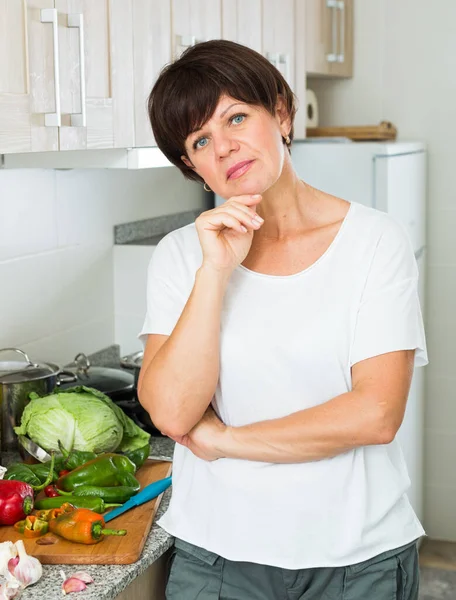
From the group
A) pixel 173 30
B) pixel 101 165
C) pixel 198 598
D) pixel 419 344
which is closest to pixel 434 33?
pixel 173 30

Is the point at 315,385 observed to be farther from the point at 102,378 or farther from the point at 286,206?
the point at 102,378

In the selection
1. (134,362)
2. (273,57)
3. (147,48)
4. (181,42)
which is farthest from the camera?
(273,57)

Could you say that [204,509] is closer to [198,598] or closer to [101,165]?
[198,598]

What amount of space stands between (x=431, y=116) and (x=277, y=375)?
7.65 feet

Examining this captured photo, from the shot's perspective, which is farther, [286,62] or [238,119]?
[286,62]

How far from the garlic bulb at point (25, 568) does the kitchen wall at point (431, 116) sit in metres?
2.42

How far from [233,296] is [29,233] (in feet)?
3.14

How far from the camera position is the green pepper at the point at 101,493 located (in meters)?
1.62

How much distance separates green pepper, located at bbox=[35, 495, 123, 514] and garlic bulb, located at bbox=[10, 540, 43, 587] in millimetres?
200

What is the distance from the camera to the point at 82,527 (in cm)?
148

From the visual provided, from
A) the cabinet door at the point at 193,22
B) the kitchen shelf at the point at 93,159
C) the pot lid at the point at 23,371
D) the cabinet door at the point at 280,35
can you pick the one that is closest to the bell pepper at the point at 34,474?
the pot lid at the point at 23,371

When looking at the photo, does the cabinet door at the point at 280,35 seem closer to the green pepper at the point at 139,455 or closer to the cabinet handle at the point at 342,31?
the cabinet handle at the point at 342,31

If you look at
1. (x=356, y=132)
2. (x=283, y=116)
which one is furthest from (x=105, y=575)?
(x=356, y=132)

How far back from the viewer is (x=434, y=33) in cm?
341
